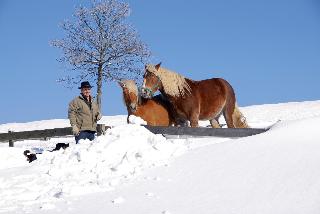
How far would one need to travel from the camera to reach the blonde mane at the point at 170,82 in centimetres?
1066

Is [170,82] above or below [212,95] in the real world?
above

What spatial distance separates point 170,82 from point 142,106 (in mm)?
845

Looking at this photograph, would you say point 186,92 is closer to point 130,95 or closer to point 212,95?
point 212,95

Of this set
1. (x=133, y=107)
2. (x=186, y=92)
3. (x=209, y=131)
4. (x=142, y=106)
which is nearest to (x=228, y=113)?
(x=186, y=92)

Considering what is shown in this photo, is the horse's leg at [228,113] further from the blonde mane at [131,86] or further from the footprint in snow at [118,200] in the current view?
the footprint in snow at [118,200]

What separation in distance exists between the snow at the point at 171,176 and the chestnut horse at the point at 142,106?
3.10 m

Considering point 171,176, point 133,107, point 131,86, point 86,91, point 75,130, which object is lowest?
point 171,176

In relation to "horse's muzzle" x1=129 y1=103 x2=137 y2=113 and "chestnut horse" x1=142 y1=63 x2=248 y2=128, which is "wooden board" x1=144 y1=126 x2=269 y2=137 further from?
"chestnut horse" x1=142 y1=63 x2=248 y2=128

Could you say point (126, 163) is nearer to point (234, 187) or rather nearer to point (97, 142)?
point (97, 142)

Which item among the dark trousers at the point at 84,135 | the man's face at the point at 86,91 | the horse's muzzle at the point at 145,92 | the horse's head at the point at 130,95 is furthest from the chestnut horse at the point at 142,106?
the man's face at the point at 86,91

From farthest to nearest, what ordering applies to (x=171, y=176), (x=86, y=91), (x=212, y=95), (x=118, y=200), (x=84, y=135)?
(x=212, y=95) → (x=84, y=135) → (x=86, y=91) → (x=171, y=176) → (x=118, y=200)

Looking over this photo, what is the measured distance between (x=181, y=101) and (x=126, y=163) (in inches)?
176

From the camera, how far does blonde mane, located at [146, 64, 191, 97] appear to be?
420 inches

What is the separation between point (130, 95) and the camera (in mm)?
10672
